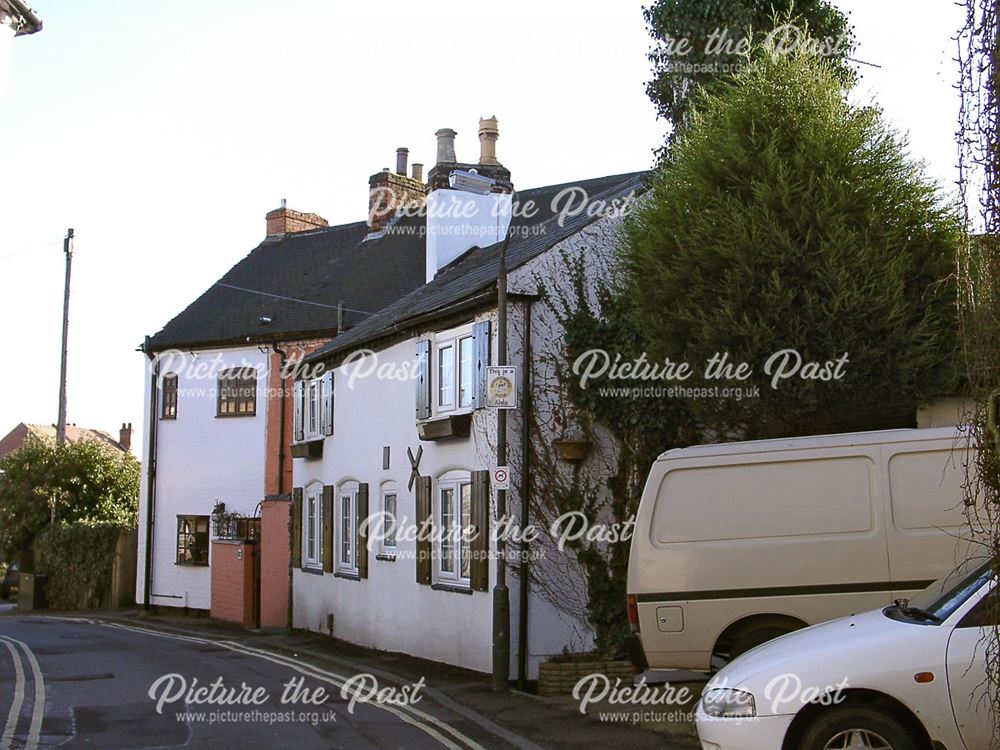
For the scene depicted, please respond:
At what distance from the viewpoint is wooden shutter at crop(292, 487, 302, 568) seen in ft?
74.9

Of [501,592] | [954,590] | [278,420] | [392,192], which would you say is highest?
[392,192]

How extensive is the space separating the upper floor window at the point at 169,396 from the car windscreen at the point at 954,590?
84.9 ft

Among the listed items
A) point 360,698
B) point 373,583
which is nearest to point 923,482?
point 360,698

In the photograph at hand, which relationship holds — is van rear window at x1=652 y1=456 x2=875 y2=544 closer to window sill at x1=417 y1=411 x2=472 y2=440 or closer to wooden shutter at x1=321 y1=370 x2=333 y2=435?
window sill at x1=417 y1=411 x2=472 y2=440

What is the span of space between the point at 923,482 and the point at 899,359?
2.30 m

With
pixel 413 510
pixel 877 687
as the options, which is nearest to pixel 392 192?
pixel 413 510

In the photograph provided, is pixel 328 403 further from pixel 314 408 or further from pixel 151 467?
pixel 151 467

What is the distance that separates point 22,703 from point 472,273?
9.54 m

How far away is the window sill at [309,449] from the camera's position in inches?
866

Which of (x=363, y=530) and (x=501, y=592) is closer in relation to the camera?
(x=501, y=592)

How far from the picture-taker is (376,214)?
32.8m

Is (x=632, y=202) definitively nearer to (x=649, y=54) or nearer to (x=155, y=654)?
(x=649, y=54)

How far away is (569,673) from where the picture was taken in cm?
1312

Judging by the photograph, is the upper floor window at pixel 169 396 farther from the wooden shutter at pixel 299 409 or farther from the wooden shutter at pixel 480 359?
the wooden shutter at pixel 480 359
